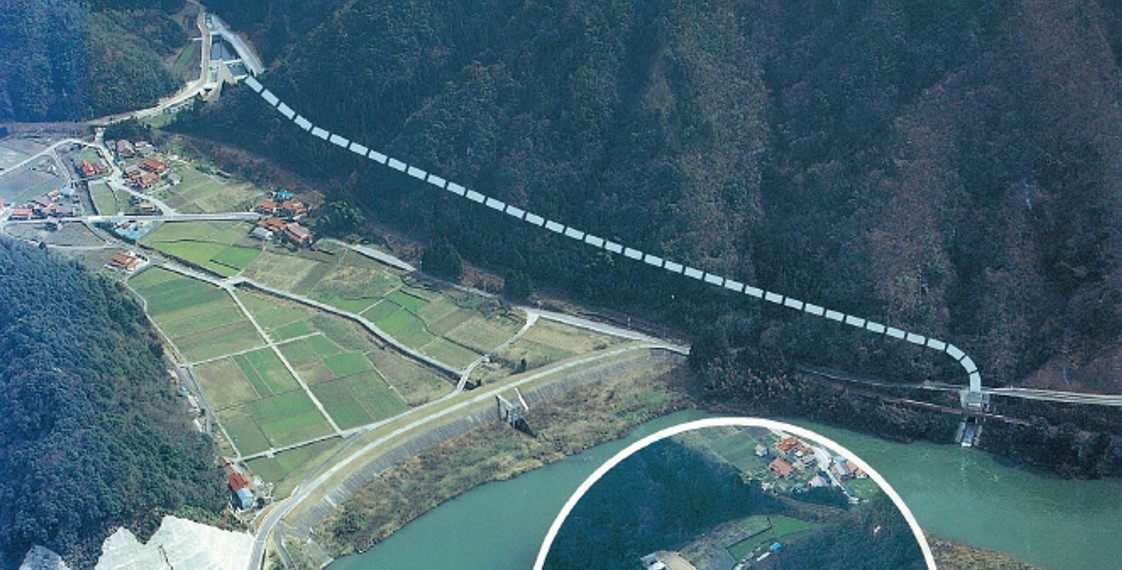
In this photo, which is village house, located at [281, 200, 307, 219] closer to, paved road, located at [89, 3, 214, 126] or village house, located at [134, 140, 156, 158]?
village house, located at [134, 140, 156, 158]

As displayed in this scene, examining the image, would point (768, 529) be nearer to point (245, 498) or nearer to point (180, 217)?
point (245, 498)

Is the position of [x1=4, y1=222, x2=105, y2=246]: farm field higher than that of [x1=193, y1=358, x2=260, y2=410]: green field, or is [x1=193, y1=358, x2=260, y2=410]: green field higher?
[x1=4, y1=222, x2=105, y2=246]: farm field

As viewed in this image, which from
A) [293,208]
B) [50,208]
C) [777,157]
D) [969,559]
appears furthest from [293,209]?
[969,559]

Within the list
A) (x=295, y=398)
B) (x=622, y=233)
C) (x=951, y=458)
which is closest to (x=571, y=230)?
(x=622, y=233)

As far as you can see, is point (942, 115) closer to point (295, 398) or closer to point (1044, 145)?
point (1044, 145)

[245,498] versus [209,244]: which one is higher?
[209,244]
